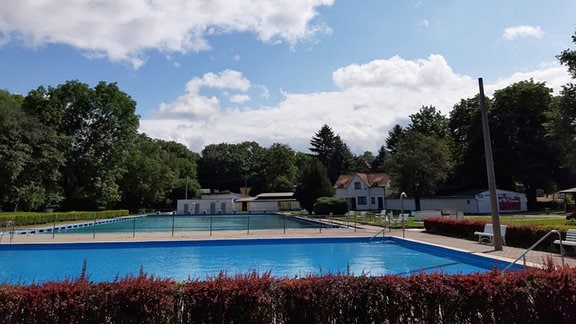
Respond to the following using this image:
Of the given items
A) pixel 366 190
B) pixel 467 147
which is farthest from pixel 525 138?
pixel 366 190

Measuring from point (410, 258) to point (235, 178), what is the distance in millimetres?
72087

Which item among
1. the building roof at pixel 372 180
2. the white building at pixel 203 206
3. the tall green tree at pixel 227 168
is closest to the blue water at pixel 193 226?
the white building at pixel 203 206

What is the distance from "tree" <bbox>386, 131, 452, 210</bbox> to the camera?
38.4m

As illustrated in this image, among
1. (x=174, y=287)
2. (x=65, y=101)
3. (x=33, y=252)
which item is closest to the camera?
(x=174, y=287)

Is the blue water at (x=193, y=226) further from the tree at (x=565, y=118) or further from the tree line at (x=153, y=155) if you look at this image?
the tree at (x=565, y=118)

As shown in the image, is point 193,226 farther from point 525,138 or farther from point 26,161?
point 525,138

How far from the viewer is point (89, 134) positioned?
43.9m

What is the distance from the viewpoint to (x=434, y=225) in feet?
70.3

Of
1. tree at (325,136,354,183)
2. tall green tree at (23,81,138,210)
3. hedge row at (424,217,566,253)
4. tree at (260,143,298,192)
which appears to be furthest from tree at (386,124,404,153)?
hedge row at (424,217,566,253)

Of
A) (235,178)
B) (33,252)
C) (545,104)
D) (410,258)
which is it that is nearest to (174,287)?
(410,258)

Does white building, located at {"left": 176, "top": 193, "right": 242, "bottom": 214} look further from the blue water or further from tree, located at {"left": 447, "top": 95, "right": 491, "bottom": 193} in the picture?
tree, located at {"left": 447, "top": 95, "right": 491, "bottom": 193}

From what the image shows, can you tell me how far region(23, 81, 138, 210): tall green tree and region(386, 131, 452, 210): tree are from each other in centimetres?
2991

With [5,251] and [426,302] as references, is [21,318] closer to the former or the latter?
[426,302]

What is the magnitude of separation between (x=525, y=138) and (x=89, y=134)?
48.6 meters
